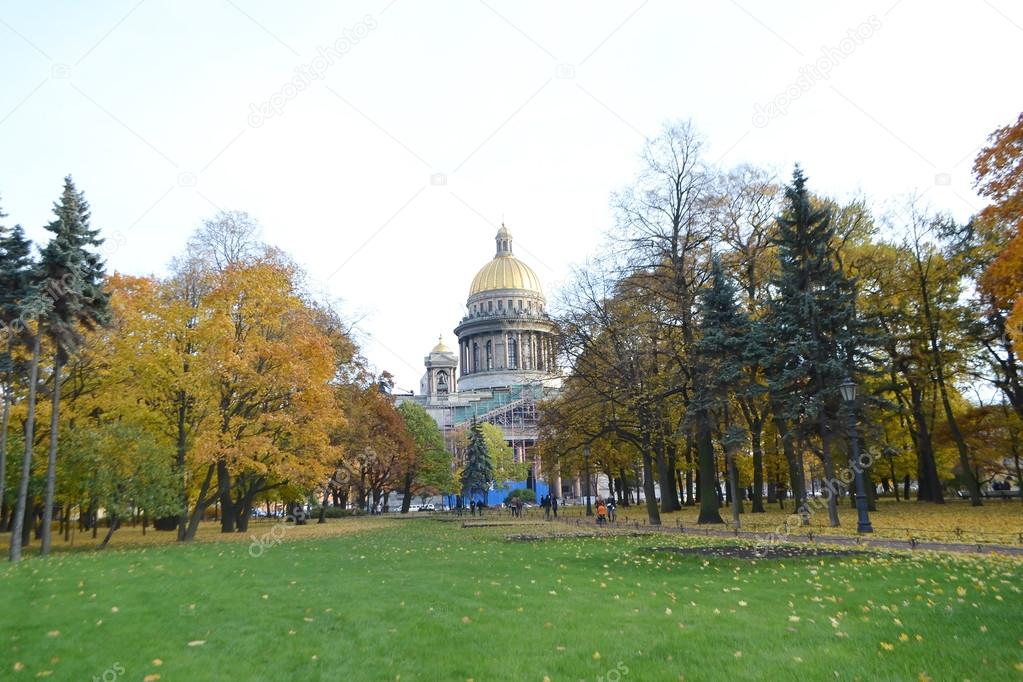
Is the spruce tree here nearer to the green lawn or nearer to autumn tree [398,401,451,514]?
the green lawn

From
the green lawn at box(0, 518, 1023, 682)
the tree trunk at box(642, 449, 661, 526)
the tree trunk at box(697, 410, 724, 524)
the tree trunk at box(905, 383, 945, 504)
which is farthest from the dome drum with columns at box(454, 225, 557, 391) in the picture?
the green lawn at box(0, 518, 1023, 682)

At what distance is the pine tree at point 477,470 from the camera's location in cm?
6706

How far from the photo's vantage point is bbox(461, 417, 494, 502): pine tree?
6706 cm

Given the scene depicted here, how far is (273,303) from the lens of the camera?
27938 mm

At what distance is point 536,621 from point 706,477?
23.7 meters

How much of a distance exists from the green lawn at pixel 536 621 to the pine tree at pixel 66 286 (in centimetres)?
880

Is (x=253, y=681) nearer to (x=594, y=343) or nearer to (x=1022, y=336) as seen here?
(x=1022, y=336)

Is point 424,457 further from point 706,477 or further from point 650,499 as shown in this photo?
point 706,477

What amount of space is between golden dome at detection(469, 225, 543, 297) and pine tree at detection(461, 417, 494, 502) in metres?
57.1

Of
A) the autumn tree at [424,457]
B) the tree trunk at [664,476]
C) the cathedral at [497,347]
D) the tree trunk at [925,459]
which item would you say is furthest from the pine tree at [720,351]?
the cathedral at [497,347]

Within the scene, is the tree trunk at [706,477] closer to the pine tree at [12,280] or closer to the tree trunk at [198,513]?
the tree trunk at [198,513]

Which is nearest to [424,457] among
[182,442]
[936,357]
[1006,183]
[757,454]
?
[757,454]

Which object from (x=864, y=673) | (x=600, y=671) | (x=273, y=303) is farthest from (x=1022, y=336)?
(x=273, y=303)

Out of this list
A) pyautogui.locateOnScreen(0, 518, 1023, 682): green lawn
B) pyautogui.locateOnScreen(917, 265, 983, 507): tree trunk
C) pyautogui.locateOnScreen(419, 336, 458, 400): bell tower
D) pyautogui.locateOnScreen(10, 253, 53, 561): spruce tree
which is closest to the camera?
pyautogui.locateOnScreen(0, 518, 1023, 682): green lawn
